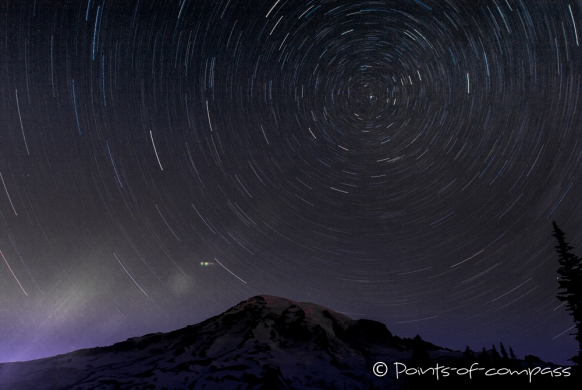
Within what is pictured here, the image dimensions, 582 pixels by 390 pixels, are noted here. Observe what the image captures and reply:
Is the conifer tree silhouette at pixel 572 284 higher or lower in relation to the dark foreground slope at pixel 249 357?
lower

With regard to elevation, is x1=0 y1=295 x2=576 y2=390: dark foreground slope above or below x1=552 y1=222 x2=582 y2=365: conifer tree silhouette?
above

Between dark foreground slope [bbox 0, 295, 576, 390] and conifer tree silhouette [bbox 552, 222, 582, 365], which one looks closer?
conifer tree silhouette [bbox 552, 222, 582, 365]

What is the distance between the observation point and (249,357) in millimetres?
84938

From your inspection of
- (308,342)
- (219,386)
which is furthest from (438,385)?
(308,342)

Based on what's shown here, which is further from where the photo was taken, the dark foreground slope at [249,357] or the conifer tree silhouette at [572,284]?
the dark foreground slope at [249,357]

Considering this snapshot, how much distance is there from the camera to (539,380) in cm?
3288

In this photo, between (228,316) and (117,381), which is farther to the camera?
(228,316)

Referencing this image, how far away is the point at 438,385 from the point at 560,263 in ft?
72.0

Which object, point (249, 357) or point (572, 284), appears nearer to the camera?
point (572, 284)

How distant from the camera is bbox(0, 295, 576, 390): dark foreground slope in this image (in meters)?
72.3

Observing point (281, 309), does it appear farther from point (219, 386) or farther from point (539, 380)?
point (539, 380)

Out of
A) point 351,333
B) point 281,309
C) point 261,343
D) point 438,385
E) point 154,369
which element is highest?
point 281,309

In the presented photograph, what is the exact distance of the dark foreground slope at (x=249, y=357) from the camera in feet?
237

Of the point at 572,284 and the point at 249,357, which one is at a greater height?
the point at 249,357
